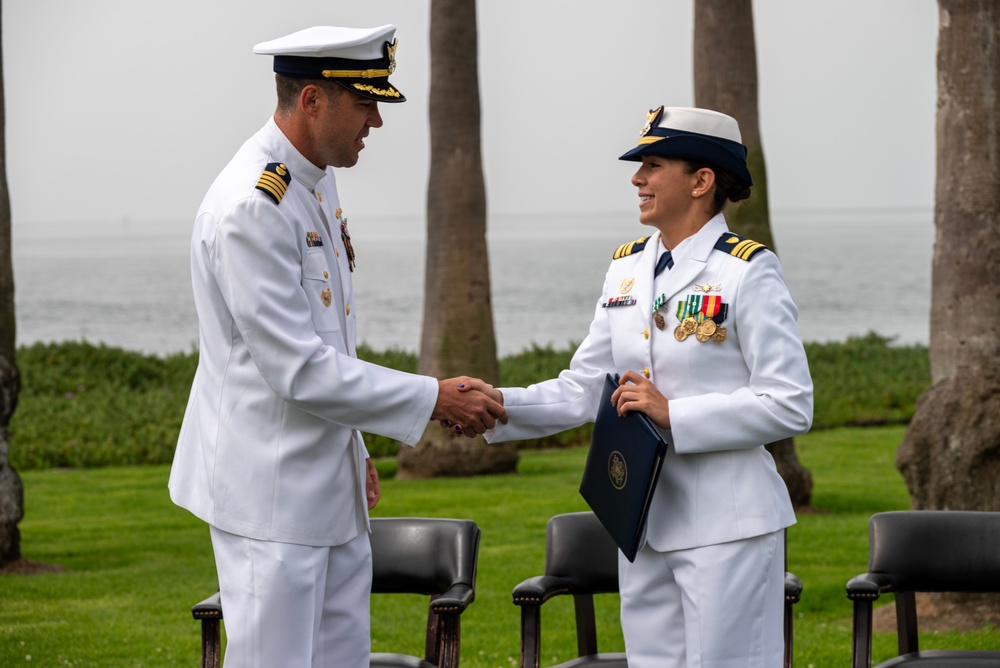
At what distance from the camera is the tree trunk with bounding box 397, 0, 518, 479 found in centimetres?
1105

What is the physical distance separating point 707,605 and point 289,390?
43.2 inches

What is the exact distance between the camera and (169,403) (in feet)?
46.9

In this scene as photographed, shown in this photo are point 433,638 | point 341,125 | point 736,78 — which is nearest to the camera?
point 341,125

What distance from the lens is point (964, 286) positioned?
19.7 ft

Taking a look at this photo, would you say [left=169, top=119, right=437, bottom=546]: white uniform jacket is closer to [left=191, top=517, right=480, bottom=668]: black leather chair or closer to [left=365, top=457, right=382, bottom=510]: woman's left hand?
[left=365, top=457, right=382, bottom=510]: woman's left hand

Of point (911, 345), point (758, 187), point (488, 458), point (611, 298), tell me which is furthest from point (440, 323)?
point (911, 345)

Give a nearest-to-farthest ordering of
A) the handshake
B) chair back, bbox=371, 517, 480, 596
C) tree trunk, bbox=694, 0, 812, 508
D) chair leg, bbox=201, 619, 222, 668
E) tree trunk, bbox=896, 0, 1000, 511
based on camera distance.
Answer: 1. the handshake
2. chair leg, bbox=201, 619, 222, 668
3. chair back, bbox=371, 517, 480, 596
4. tree trunk, bbox=896, 0, 1000, 511
5. tree trunk, bbox=694, 0, 812, 508

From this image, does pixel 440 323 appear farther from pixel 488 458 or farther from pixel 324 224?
pixel 324 224

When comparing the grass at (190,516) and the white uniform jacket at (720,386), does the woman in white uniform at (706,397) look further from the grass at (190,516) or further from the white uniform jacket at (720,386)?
the grass at (190,516)

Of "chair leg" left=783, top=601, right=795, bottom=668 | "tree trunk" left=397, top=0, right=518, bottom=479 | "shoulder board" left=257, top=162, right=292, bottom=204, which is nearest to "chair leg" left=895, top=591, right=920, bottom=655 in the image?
"chair leg" left=783, top=601, right=795, bottom=668

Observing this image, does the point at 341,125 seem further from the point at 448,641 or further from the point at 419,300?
the point at 419,300

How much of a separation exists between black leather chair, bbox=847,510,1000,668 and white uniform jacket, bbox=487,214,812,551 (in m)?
1.10

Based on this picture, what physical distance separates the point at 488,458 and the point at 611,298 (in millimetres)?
7889

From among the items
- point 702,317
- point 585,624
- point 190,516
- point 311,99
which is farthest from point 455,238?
point 702,317
